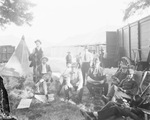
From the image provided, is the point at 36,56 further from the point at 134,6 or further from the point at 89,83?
the point at 134,6

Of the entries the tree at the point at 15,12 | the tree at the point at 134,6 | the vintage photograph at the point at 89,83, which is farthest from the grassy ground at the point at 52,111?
the tree at the point at 15,12

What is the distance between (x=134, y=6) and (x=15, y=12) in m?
6.33

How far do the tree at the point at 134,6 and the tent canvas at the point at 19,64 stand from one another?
5.01 meters

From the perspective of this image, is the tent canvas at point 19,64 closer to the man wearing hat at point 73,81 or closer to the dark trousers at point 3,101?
the man wearing hat at point 73,81

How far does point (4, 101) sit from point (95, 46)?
22.3ft

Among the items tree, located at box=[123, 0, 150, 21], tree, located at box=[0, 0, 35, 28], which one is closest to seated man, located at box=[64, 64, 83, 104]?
tree, located at box=[123, 0, 150, 21]

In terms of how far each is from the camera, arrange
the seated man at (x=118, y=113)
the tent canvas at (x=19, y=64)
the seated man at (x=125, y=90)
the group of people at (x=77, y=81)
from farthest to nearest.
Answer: the tent canvas at (x=19, y=64), the group of people at (x=77, y=81), the seated man at (x=125, y=90), the seated man at (x=118, y=113)

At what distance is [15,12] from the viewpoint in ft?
31.1

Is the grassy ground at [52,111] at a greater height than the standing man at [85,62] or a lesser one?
lesser

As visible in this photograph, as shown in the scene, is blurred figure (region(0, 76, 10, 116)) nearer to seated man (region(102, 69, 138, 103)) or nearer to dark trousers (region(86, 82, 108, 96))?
seated man (region(102, 69, 138, 103))

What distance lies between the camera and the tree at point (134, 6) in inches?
326

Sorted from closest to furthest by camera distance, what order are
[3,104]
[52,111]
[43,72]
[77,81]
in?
[3,104], [52,111], [77,81], [43,72]

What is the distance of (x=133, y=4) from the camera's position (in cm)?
838

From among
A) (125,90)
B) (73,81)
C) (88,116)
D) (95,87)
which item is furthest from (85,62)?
(88,116)
